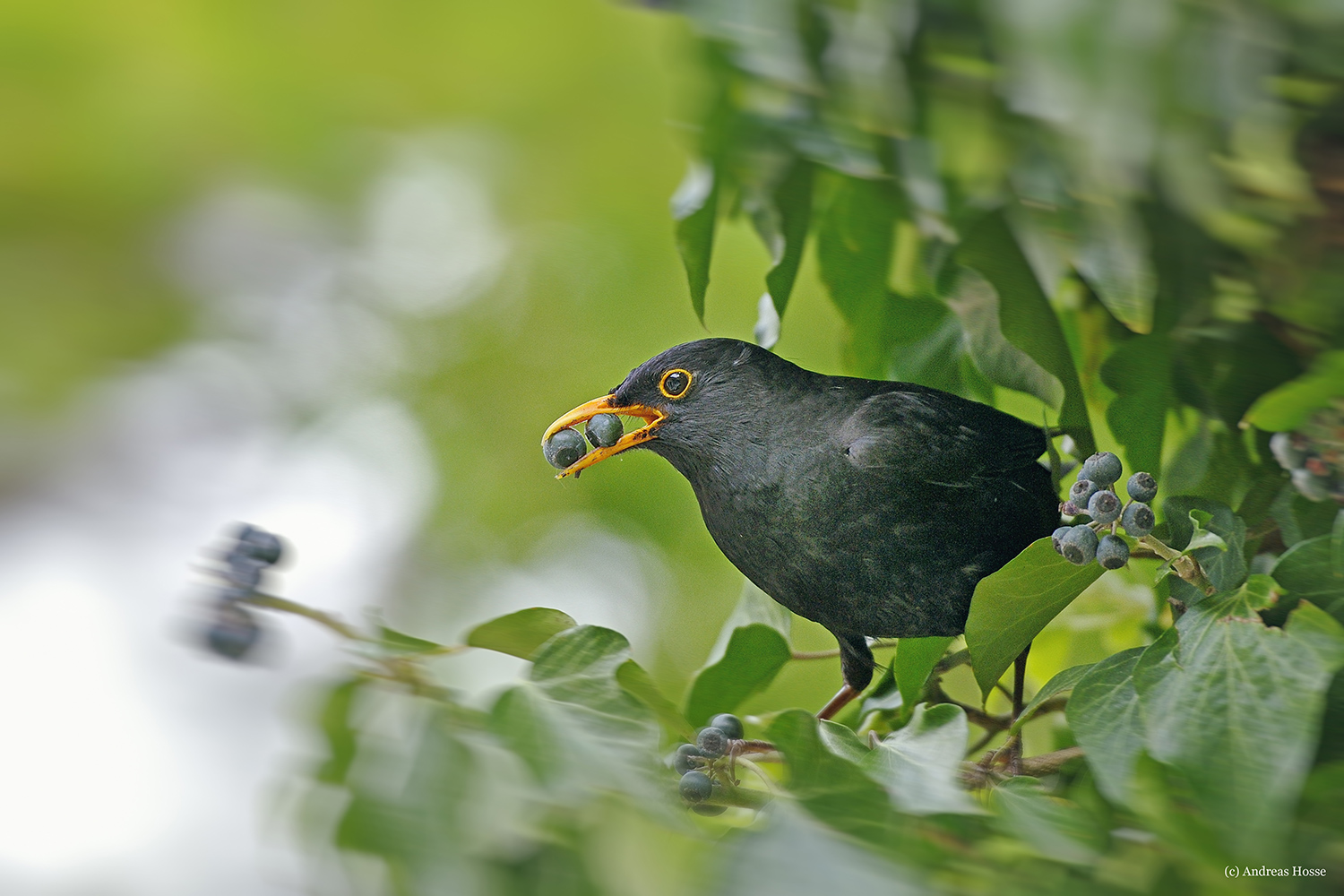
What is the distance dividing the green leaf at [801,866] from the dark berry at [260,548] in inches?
6.5

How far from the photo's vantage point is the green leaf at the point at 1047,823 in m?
0.25

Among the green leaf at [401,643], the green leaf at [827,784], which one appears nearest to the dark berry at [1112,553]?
the green leaf at [827,784]

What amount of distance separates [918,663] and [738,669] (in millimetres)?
87

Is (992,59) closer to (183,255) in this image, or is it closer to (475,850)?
(475,850)

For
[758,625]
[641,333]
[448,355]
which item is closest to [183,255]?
[448,355]

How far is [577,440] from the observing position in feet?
1.24

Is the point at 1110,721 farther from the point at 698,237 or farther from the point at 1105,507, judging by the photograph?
the point at 698,237

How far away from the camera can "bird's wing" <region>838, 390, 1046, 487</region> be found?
39 centimetres

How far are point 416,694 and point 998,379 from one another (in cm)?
24

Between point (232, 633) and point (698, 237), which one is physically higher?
point (698, 237)

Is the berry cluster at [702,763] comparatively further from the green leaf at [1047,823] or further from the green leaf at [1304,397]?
the green leaf at [1304,397]

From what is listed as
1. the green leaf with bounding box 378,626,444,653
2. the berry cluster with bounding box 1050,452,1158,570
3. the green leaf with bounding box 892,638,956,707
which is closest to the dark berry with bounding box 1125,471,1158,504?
the berry cluster with bounding box 1050,452,1158,570

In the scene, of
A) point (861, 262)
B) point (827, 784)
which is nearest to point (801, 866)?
point (827, 784)

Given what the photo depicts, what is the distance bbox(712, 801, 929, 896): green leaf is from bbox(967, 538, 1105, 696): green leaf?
0.13 m
